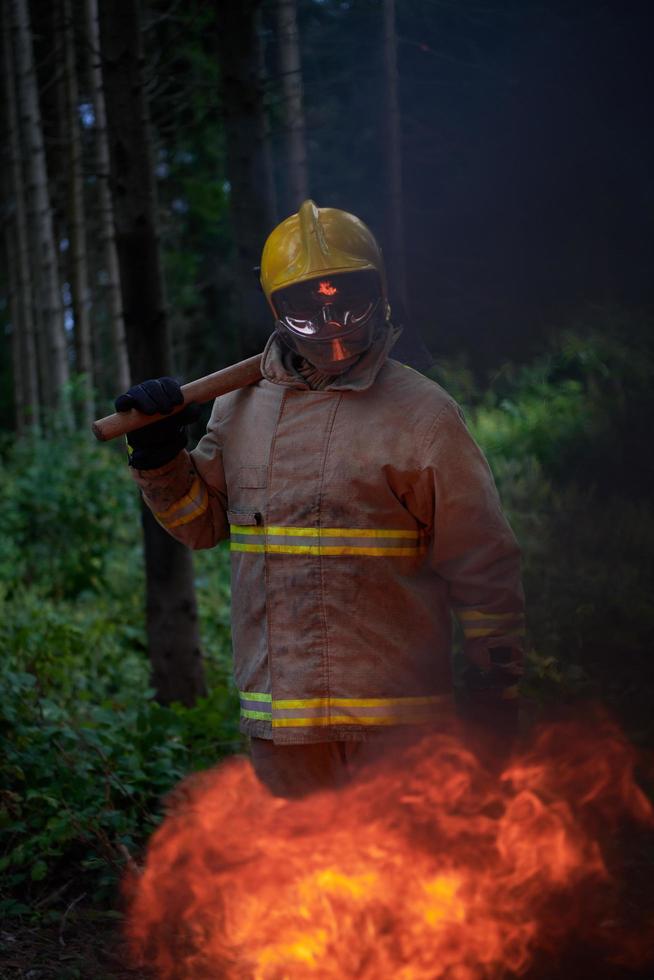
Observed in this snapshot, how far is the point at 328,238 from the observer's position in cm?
313

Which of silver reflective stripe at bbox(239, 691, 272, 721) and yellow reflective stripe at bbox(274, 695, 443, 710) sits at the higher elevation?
yellow reflective stripe at bbox(274, 695, 443, 710)

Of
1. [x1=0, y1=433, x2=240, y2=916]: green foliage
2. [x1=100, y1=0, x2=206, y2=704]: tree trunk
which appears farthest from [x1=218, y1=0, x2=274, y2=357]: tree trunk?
[x1=0, y1=433, x2=240, y2=916]: green foliage

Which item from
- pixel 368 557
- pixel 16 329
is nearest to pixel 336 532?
pixel 368 557

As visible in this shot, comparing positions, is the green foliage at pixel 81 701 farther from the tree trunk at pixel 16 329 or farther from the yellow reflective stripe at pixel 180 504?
the tree trunk at pixel 16 329

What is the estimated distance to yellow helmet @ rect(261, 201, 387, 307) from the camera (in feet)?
10.2

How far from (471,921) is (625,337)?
103 inches

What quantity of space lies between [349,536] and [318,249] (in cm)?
88

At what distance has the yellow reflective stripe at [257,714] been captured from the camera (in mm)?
3105

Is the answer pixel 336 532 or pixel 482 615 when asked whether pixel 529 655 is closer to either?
pixel 482 615

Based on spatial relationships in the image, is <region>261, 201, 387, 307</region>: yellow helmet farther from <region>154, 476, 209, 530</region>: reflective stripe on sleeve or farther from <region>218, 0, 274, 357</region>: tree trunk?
<region>218, 0, 274, 357</region>: tree trunk

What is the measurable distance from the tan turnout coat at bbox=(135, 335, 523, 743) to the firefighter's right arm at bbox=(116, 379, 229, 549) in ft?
0.78

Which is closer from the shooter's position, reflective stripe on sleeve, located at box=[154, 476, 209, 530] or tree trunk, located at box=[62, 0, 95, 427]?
reflective stripe on sleeve, located at box=[154, 476, 209, 530]

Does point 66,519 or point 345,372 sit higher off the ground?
point 345,372

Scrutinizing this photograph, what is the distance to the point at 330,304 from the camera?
3084 millimetres
